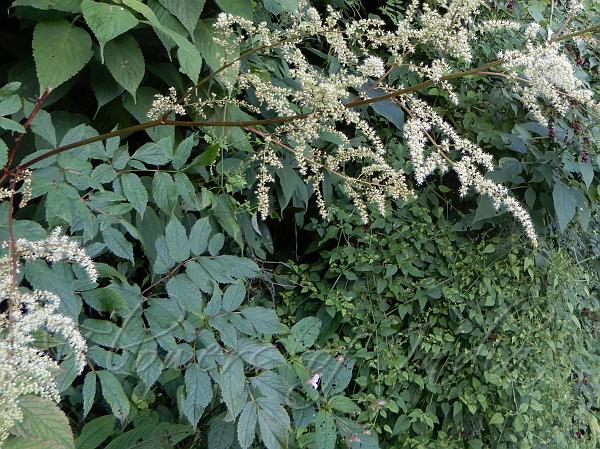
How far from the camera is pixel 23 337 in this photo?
88 centimetres

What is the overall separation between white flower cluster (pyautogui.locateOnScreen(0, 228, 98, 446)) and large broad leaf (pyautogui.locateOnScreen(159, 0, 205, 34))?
780mm

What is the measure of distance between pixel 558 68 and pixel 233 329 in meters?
0.83

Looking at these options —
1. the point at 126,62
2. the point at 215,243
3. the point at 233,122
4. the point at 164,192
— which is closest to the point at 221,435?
the point at 215,243

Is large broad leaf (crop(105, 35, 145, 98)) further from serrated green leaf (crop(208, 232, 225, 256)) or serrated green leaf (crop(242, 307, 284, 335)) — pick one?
serrated green leaf (crop(242, 307, 284, 335))

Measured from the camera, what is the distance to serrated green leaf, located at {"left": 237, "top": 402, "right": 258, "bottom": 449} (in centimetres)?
129

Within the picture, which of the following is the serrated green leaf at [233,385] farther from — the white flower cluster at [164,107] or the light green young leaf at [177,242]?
the white flower cluster at [164,107]

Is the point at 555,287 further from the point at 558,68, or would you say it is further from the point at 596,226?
the point at 558,68

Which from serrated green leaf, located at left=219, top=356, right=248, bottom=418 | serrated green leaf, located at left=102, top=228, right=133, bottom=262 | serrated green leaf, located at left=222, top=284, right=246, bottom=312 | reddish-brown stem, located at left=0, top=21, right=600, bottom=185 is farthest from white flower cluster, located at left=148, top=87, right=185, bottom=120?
serrated green leaf, located at left=219, top=356, right=248, bottom=418

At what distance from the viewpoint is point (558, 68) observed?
126cm

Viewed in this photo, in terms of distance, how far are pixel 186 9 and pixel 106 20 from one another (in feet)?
1.07

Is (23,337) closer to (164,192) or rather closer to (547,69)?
(164,192)

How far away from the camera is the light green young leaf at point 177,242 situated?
139 centimetres

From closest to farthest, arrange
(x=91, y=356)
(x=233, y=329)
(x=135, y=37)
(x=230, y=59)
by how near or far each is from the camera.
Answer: (x=91, y=356) → (x=233, y=329) → (x=230, y=59) → (x=135, y=37)

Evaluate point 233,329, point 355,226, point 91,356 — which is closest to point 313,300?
point 355,226
